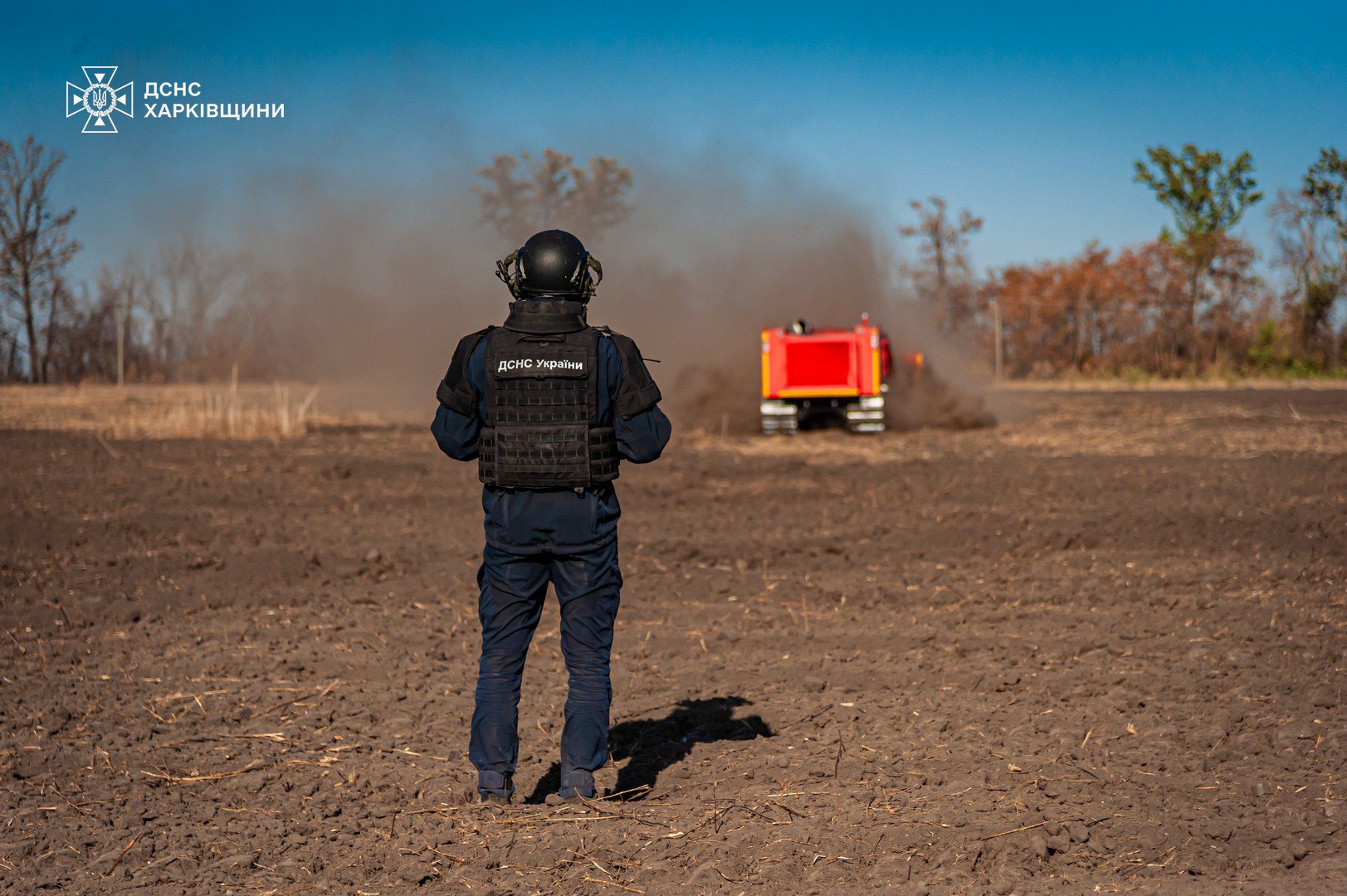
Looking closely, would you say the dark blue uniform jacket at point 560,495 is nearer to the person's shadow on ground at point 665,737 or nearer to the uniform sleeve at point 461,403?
the uniform sleeve at point 461,403

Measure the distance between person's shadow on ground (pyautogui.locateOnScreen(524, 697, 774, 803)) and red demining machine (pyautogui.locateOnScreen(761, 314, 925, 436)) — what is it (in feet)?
53.2

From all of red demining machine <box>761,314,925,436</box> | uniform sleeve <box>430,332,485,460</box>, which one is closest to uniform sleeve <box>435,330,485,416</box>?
uniform sleeve <box>430,332,485,460</box>

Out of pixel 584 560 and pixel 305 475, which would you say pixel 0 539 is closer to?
pixel 305 475

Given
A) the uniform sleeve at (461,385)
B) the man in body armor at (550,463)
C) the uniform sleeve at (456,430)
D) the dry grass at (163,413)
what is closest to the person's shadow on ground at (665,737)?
the man in body armor at (550,463)

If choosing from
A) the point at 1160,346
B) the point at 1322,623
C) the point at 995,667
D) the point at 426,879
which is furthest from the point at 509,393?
the point at 1160,346

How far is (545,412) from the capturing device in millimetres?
4391

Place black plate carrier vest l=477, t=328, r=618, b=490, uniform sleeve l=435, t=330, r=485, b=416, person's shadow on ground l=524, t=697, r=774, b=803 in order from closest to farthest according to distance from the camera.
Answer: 1. black plate carrier vest l=477, t=328, r=618, b=490
2. uniform sleeve l=435, t=330, r=485, b=416
3. person's shadow on ground l=524, t=697, r=774, b=803

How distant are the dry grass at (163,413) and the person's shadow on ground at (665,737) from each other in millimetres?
14423

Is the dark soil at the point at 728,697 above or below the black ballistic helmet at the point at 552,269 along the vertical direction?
below

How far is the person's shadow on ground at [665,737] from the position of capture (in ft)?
17.2

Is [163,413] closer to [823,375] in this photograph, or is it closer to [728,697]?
[823,375]

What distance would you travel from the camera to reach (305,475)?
15.9 m

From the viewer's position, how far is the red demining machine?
73.0ft

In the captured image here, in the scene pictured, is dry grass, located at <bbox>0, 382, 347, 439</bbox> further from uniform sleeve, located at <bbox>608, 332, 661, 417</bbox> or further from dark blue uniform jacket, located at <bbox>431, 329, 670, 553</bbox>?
uniform sleeve, located at <bbox>608, 332, 661, 417</bbox>
